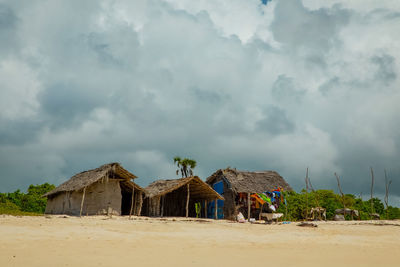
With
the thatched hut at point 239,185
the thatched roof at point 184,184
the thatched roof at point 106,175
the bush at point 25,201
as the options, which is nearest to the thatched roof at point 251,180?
the thatched hut at point 239,185

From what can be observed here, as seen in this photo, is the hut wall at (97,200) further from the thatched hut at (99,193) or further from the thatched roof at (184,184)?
the thatched roof at (184,184)

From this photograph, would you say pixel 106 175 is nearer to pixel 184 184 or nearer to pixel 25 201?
pixel 184 184

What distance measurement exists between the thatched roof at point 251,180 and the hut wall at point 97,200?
868cm

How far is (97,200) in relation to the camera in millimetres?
21016

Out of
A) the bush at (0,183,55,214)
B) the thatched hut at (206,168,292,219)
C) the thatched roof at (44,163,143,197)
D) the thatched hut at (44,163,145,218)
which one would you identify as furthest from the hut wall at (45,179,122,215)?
the bush at (0,183,55,214)

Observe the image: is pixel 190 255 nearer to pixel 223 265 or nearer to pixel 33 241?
pixel 223 265

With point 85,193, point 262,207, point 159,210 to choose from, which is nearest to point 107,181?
point 85,193

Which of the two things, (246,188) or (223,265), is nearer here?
(223,265)

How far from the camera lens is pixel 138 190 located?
2264cm

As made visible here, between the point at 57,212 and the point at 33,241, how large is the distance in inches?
712

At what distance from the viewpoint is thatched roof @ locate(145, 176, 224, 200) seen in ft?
72.3

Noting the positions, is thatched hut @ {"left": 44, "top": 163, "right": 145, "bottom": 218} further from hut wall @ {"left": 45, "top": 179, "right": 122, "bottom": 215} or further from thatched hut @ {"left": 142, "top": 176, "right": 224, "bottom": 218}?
thatched hut @ {"left": 142, "top": 176, "right": 224, "bottom": 218}

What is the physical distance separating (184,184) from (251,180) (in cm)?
615

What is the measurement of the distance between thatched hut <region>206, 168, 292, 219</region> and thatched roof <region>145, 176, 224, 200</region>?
1.78 m
